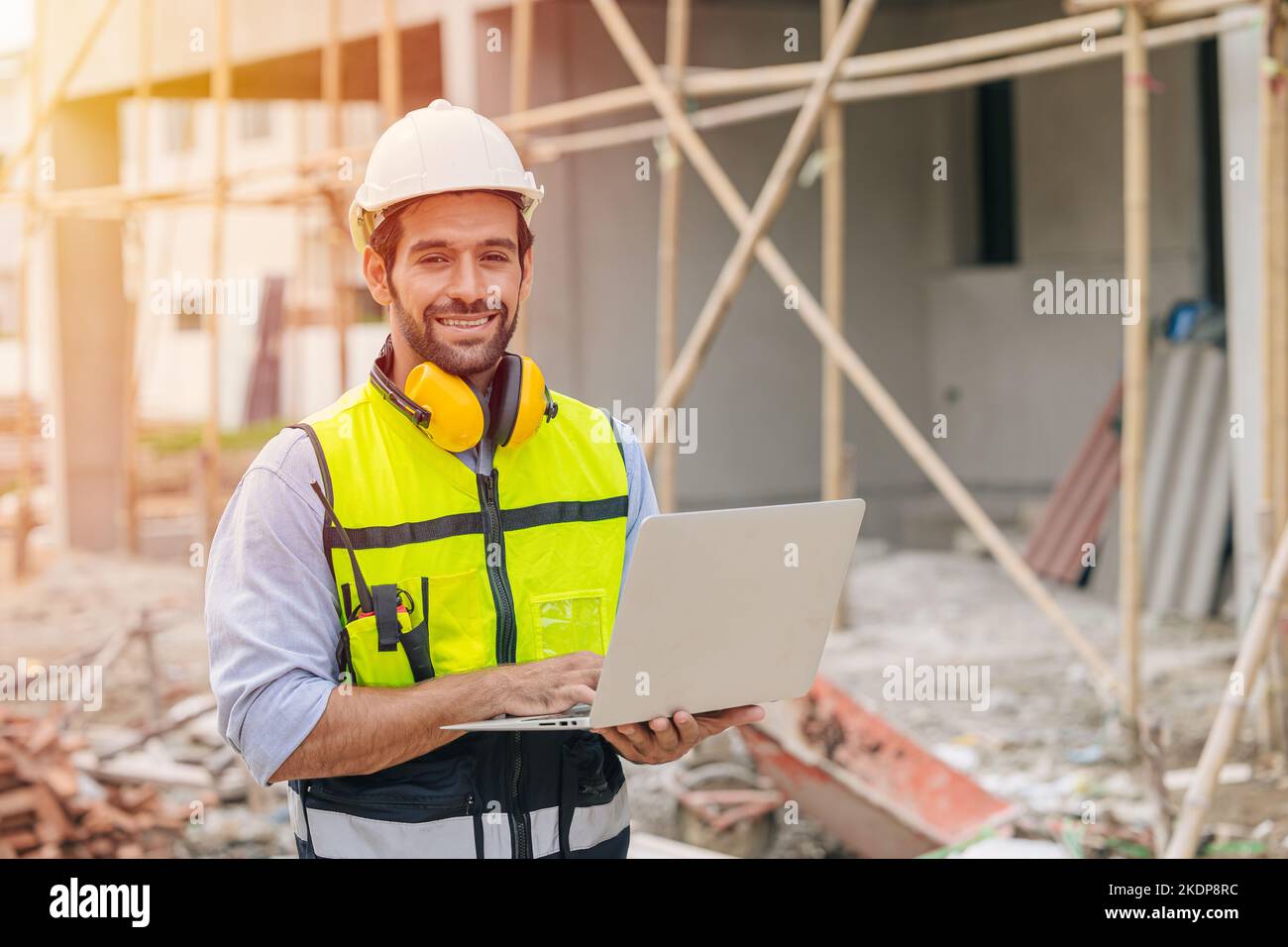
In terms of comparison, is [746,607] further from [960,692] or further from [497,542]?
[960,692]

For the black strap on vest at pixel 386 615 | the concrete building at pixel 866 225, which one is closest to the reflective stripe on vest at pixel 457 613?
the black strap on vest at pixel 386 615

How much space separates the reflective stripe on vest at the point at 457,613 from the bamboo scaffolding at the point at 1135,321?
11.6 feet

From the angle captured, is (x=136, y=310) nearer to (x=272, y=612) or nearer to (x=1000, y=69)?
(x=1000, y=69)

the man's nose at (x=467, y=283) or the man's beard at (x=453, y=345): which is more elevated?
the man's nose at (x=467, y=283)

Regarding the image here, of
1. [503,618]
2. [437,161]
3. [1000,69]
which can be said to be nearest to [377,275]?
[437,161]

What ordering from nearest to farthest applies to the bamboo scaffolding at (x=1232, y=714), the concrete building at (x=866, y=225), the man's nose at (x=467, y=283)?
the man's nose at (x=467, y=283)
the bamboo scaffolding at (x=1232, y=714)
the concrete building at (x=866, y=225)

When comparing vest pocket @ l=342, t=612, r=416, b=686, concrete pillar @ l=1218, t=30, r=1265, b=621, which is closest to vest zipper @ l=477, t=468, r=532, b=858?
vest pocket @ l=342, t=612, r=416, b=686

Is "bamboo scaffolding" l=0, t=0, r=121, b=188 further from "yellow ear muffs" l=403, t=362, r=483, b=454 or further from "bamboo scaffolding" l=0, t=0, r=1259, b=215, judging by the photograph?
"yellow ear muffs" l=403, t=362, r=483, b=454

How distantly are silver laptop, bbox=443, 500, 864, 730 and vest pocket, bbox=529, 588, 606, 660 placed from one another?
19 centimetres

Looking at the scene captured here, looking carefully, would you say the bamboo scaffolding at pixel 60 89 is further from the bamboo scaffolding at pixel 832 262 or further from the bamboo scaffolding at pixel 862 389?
the bamboo scaffolding at pixel 832 262

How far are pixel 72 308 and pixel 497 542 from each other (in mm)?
11988

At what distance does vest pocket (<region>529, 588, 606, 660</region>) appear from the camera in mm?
2252

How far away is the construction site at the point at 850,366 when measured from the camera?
5.55m
